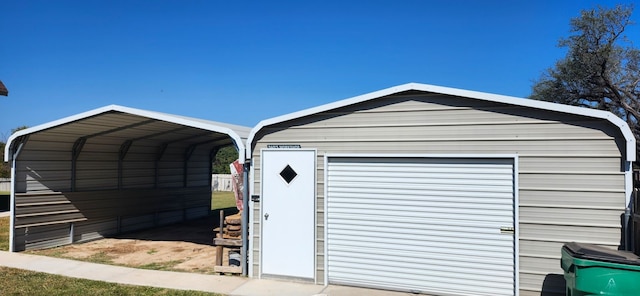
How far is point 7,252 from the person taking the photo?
28.0 feet

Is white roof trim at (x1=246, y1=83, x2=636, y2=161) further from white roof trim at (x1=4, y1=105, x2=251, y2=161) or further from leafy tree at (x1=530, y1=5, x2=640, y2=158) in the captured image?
leafy tree at (x1=530, y1=5, x2=640, y2=158)

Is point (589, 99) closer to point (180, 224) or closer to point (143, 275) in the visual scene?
point (180, 224)

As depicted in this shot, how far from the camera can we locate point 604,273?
4.35 meters

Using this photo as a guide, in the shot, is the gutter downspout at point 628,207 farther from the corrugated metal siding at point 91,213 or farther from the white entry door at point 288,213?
the corrugated metal siding at point 91,213

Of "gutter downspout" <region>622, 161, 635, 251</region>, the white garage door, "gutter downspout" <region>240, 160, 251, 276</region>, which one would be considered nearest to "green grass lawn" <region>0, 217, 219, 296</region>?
"gutter downspout" <region>240, 160, 251, 276</region>

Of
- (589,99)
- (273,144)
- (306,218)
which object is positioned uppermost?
(589,99)

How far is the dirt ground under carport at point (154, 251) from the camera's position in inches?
315

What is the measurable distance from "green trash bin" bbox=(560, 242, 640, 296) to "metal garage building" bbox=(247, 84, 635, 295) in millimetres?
913

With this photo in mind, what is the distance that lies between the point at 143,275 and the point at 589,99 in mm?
22746

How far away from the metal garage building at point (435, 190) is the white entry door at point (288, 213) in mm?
17

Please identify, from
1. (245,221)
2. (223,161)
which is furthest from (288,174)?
(223,161)

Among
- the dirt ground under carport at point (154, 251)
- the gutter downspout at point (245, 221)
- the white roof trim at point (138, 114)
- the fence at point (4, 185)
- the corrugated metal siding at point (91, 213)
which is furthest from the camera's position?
the fence at point (4, 185)

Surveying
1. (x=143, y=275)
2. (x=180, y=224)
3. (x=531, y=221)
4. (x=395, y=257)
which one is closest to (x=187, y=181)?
(x=180, y=224)

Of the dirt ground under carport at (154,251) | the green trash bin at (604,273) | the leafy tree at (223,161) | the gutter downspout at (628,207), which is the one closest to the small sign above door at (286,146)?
the dirt ground under carport at (154,251)
